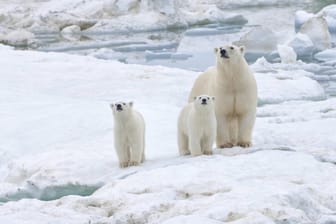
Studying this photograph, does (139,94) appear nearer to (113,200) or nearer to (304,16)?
(113,200)

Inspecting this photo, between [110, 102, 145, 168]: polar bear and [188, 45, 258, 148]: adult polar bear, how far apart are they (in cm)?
72

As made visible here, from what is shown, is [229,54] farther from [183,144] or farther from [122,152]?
[122,152]

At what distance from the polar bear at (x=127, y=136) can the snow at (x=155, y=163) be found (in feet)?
0.41

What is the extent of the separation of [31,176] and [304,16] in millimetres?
16206

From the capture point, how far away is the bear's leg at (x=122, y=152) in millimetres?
6477

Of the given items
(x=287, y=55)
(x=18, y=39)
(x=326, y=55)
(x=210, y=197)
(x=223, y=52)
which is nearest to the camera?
(x=210, y=197)

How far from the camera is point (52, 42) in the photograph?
23.5 m

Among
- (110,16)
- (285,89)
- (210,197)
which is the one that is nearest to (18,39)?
(110,16)

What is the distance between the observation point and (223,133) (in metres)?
6.77

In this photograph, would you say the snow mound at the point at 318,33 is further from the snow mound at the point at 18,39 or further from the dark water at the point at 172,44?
the snow mound at the point at 18,39

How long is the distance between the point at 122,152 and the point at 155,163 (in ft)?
0.99

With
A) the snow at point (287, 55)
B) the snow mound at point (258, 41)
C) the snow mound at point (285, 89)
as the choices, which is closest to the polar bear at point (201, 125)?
the snow mound at point (285, 89)

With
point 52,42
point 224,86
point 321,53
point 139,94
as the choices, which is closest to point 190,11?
point 52,42

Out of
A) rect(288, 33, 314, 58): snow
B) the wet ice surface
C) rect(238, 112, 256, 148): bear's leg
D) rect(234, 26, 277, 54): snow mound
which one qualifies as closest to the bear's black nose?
rect(238, 112, 256, 148): bear's leg
